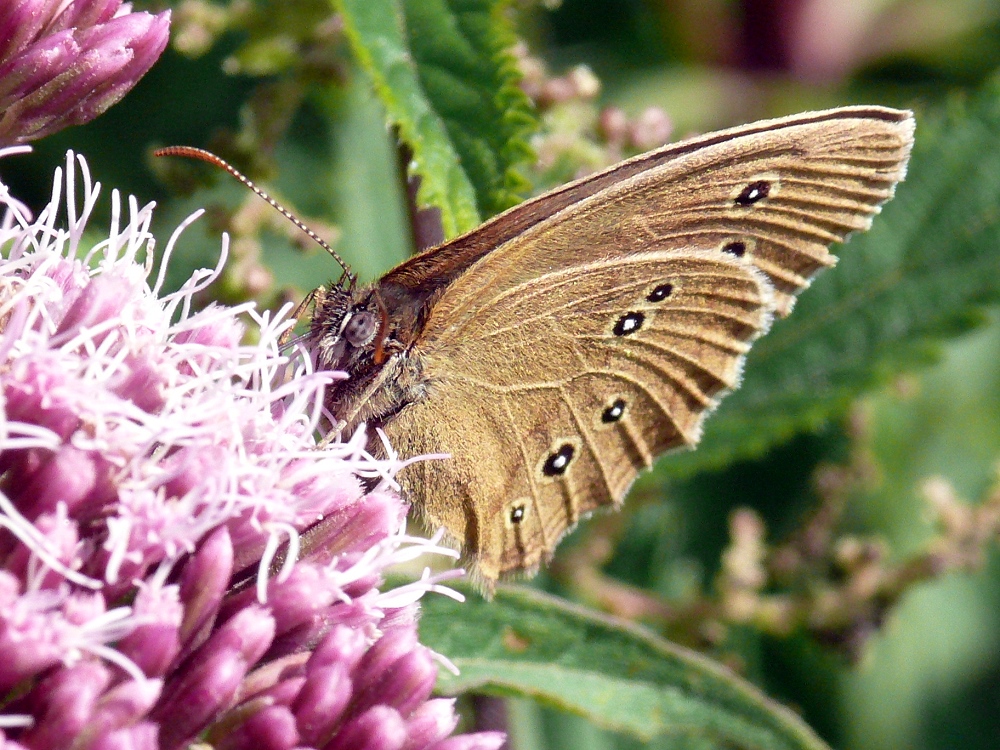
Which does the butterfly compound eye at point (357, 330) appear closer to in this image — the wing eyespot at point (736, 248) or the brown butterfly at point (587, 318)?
the brown butterfly at point (587, 318)

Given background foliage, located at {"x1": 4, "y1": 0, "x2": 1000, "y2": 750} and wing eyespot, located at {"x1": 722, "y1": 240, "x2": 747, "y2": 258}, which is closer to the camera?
background foliage, located at {"x1": 4, "y1": 0, "x2": 1000, "y2": 750}

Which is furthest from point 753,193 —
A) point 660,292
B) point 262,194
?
point 262,194

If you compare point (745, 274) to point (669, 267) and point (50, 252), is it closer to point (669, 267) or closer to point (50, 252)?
point (669, 267)

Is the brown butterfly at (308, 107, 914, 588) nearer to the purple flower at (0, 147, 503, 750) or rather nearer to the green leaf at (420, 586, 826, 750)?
the green leaf at (420, 586, 826, 750)

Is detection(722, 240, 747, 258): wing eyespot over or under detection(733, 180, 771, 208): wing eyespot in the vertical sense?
under

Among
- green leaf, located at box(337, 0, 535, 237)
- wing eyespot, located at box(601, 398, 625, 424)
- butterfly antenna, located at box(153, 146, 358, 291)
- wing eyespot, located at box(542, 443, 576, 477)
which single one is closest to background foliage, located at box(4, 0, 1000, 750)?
green leaf, located at box(337, 0, 535, 237)

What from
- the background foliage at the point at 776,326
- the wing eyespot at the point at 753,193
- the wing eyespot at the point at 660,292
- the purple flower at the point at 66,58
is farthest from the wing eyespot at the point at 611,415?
the purple flower at the point at 66,58

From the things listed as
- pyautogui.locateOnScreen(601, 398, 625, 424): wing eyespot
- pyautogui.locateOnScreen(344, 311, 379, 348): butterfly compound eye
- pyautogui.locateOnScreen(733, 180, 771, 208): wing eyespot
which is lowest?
pyautogui.locateOnScreen(601, 398, 625, 424): wing eyespot

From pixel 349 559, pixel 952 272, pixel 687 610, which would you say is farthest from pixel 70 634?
pixel 952 272
